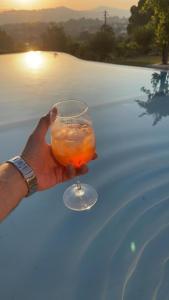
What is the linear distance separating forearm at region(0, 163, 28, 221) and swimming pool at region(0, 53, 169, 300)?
1.69 ft

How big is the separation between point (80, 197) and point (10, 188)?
81cm

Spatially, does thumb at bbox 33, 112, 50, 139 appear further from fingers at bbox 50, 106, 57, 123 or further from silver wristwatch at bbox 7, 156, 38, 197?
silver wristwatch at bbox 7, 156, 38, 197

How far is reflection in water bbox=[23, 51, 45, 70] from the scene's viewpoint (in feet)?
20.7

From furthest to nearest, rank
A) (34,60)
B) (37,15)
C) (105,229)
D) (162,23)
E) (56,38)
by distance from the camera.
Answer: (37,15) < (56,38) < (162,23) < (34,60) < (105,229)

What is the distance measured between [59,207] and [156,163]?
889 mm

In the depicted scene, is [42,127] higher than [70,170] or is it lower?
higher

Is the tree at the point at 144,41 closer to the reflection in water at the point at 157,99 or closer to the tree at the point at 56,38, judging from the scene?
the tree at the point at 56,38

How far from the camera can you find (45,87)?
509 centimetres

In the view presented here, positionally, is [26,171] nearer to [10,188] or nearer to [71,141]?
[10,188]

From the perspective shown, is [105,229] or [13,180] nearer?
[13,180]

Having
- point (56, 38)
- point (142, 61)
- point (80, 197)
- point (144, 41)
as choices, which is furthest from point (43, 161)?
point (56, 38)

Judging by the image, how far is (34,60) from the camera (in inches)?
270

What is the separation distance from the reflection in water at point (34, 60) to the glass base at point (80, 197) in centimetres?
441

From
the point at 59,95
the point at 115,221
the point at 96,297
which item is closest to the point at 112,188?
the point at 115,221
